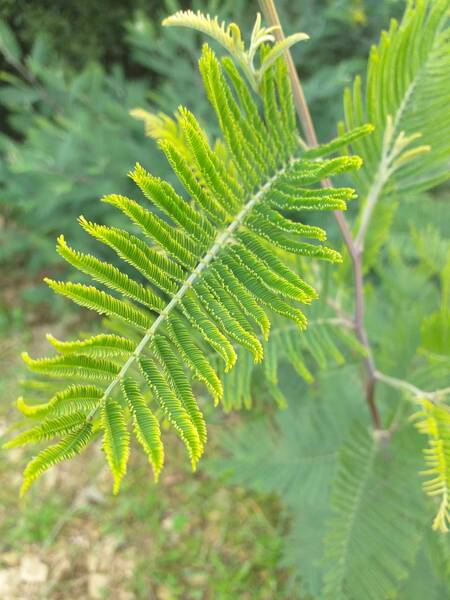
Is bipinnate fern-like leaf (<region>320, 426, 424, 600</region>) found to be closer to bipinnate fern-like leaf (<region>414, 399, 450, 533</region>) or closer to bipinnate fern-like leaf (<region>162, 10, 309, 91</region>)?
bipinnate fern-like leaf (<region>414, 399, 450, 533</region>)

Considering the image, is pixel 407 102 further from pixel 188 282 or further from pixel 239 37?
pixel 188 282

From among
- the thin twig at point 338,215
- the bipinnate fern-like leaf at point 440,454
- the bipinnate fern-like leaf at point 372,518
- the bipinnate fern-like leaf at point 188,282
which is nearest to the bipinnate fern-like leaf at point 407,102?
the thin twig at point 338,215

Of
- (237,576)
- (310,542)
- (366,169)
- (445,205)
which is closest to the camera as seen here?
(366,169)

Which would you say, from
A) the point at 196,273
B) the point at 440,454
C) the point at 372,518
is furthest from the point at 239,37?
the point at 372,518

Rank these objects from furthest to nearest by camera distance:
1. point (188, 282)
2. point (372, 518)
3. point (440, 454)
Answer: point (372, 518)
point (440, 454)
point (188, 282)

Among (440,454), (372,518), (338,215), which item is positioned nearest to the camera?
(440,454)

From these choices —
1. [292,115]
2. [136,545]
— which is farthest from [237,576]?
[292,115]

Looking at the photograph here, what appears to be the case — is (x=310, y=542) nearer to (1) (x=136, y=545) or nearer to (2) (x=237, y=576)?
(2) (x=237, y=576)

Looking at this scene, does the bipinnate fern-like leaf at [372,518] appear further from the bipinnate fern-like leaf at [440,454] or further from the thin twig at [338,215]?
the bipinnate fern-like leaf at [440,454]

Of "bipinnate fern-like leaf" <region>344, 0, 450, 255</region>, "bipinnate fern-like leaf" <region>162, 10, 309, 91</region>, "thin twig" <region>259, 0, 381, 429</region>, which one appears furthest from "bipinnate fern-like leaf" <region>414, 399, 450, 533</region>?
"bipinnate fern-like leaf" <region>162, 10, 309, 91</region>
